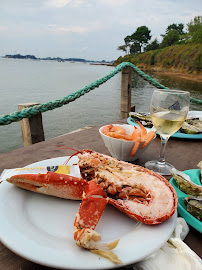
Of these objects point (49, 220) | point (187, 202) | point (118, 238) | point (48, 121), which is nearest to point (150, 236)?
point (118, 238)

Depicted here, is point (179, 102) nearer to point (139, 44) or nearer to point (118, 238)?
point (118, 238)

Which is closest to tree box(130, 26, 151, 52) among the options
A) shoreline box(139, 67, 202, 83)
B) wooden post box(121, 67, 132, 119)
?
shoreline box(139, 67, 202, 83)

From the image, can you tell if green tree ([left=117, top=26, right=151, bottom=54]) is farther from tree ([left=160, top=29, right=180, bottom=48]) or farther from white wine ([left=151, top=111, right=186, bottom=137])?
white wine ([left=151, top=111, right=186, bottom=137])

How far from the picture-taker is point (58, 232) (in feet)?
2.03

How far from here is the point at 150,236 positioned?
1.93 feet

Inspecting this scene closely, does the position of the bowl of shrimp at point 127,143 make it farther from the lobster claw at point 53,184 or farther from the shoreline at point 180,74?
the shoreline at point 180,74

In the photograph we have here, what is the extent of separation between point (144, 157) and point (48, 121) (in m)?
8.50

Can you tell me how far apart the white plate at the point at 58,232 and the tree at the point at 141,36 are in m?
65.6

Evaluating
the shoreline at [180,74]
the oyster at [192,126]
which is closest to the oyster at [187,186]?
the oyster at [192,126]

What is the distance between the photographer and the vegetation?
101 feet

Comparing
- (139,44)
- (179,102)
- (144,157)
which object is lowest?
(144,157)

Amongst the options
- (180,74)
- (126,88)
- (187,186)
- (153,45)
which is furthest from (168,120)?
(153,45)

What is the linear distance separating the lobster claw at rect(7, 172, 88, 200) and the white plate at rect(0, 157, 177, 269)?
27 mm

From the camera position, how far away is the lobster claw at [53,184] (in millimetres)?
756
